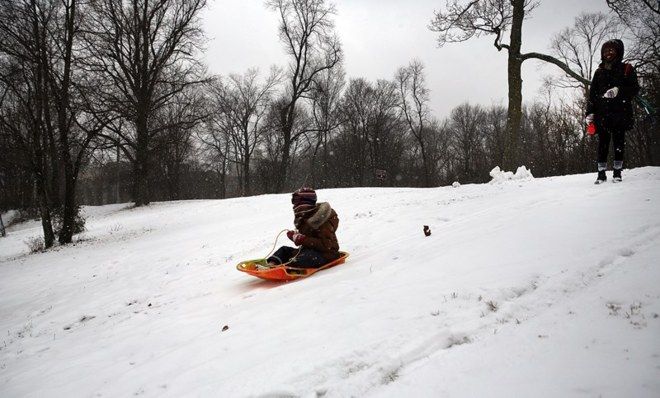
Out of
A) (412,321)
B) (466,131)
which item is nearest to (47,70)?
(412,321)

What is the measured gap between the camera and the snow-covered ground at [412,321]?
219 centimetres

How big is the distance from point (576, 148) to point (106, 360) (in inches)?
1196

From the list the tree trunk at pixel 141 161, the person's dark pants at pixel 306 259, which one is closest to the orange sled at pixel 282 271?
the person's dark pants at pixel 306 259

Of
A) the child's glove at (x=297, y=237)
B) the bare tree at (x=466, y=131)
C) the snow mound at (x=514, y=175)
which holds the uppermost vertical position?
the bare tree at (x=466, y=131)

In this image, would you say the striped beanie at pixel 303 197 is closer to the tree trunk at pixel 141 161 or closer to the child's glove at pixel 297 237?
the child's glove at pixel 297 237

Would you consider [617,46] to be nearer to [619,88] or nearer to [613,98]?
[619,88]

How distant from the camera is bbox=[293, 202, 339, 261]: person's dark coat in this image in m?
5.25

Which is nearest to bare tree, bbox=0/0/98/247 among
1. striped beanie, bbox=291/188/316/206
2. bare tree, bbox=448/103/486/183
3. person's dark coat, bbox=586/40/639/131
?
striped beanie, bbox=291/188/316/206

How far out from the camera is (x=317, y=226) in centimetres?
522

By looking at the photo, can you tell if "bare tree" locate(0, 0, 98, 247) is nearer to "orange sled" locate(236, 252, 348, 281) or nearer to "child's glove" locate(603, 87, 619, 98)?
"orange sled" locate(236, 252, 348, 281)

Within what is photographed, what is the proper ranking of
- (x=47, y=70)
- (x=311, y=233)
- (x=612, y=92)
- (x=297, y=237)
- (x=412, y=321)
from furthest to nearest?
1. (x=47, y=70)
2. (x=612, y=92)
3. (x=311, y=233)
4. (x=297, y=237)
5. (x=412, y=321)

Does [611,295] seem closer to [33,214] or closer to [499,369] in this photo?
[499,369]

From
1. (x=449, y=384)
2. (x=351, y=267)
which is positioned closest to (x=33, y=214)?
(x=351, y=267)

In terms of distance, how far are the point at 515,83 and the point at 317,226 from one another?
438 inches
